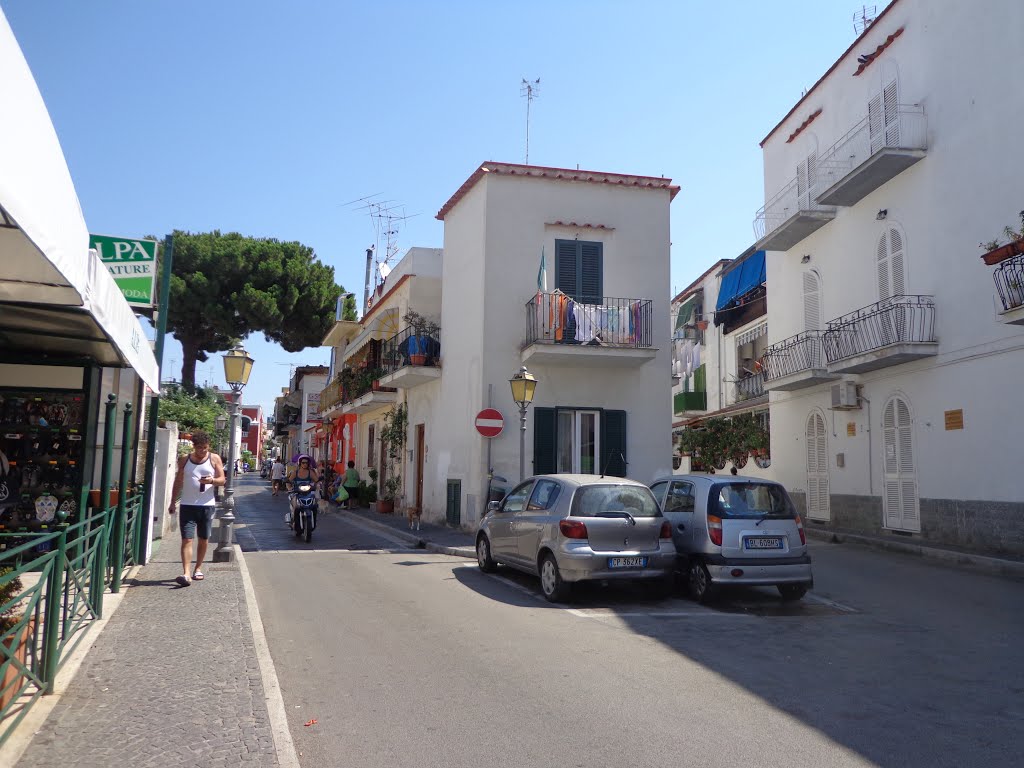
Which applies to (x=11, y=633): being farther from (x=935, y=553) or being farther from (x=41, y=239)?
(x=935, y=553)

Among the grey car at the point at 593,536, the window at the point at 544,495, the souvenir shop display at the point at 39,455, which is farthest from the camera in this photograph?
the window at the point at 544,495

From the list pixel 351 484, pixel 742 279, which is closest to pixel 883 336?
pixel 742 279

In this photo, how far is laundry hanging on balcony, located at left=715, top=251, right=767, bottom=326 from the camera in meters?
27.4

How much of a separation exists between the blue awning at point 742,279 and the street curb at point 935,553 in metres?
10.4

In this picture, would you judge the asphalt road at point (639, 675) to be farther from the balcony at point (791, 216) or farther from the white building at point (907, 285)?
the balcony at point (791, 216)

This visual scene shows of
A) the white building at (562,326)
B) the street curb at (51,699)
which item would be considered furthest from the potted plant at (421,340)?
the street curb at (51,699)

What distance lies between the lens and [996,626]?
29.1ft

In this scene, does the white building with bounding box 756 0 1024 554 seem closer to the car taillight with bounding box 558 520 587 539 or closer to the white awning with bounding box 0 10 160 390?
the car taillight with bounding box 558 520 587 539

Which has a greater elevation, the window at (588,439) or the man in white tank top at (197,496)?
the window at (588,439)

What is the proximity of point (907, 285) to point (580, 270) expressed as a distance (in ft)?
23.3

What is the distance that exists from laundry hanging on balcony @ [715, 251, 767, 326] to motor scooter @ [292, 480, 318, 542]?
1722cm

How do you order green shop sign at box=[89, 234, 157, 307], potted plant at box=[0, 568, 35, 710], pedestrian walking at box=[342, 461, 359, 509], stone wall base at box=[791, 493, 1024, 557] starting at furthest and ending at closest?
pedestrian walking at box=[342, 461, 359, 509]
stone wall base at box=[791, 493, 1024, 557]
green shop sign at box=[89, 234, 157, 307]
potted plant at box=[0, 568, 35, 710]

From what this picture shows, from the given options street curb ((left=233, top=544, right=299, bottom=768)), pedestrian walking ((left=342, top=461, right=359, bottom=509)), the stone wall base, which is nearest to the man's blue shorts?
street curb ((left=233, top=544, right=299, bottom=768))

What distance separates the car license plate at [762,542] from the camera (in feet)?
32.0
